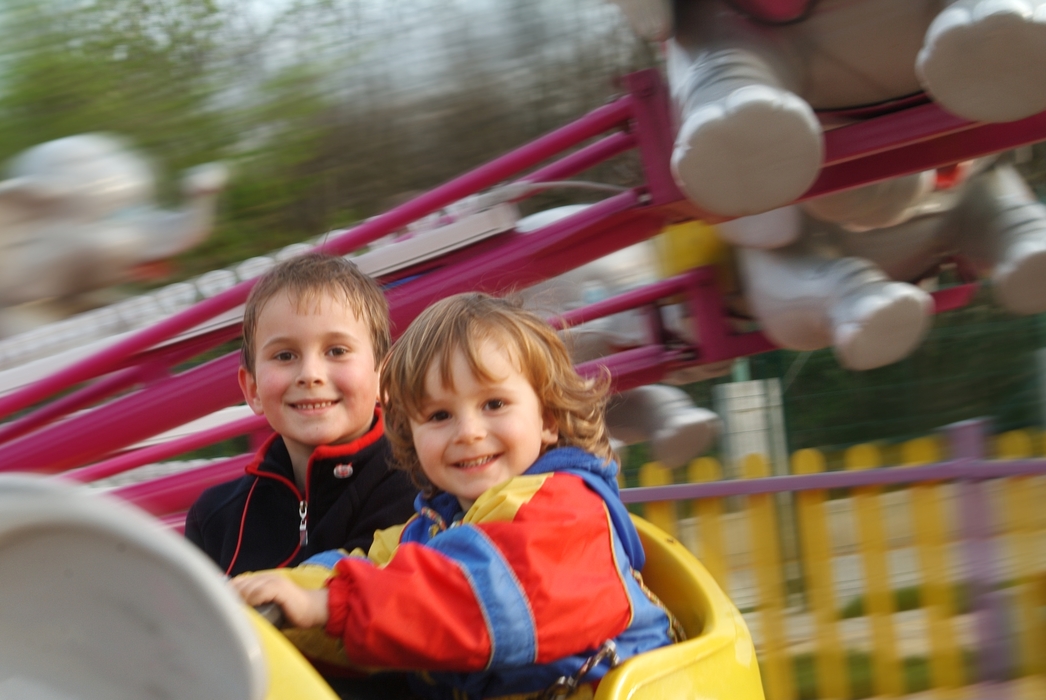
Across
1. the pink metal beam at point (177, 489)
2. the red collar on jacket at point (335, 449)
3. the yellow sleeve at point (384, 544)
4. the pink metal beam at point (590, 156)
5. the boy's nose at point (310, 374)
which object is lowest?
the yellow sleeve at point (384, 544)

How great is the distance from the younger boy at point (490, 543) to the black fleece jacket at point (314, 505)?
0.15 feet

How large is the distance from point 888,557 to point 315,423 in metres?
1.53

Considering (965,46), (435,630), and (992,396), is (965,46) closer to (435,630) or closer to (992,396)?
(435,630)

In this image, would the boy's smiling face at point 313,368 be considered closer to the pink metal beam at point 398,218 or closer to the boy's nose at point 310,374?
the boy's nose at point 310,374

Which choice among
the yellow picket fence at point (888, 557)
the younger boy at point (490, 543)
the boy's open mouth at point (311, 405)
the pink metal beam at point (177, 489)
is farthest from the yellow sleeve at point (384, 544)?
the yellow picket fence at point (888, 557)

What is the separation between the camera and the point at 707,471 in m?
2.03

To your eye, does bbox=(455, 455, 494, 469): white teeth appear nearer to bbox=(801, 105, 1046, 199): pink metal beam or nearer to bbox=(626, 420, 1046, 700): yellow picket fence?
bbox=(801, 105, 1046, 199): pink metal beam

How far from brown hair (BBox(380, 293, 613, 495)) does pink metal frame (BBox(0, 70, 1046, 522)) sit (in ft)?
2.06

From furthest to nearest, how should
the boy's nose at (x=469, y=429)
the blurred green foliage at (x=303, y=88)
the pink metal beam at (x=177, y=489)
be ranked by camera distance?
the blurred green foliage at (x=303, y=88) < the pink metal beam at (x=177, y=489) < the boy's nose at (x=469, y=429)

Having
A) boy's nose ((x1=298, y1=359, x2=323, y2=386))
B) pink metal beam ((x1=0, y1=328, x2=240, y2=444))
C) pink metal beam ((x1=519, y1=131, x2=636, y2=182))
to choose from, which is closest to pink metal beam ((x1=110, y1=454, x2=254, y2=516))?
pink metal beam ((x1=0, y1=328, x2=240, y2=444))

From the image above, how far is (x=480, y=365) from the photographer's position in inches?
30.4

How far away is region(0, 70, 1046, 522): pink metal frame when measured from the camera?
1385mm

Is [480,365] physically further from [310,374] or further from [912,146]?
[912,146]

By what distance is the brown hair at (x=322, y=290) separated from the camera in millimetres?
914
